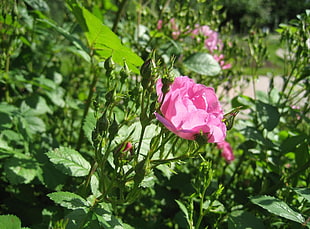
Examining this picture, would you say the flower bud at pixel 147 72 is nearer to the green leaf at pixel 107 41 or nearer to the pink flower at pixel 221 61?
the green leaf at pixel 107 41

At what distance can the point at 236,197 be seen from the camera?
1.10 metres

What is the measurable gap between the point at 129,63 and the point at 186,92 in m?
0.21

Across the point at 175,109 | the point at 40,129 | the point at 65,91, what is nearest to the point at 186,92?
the point at 175,109

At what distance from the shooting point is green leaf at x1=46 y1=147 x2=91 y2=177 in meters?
0.73

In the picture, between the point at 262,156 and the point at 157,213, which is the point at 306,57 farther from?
the point at 157,213

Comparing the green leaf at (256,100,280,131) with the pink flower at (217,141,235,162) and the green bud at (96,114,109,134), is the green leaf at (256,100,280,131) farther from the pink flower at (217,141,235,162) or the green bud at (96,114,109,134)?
the green bud at (96,114,109,134)

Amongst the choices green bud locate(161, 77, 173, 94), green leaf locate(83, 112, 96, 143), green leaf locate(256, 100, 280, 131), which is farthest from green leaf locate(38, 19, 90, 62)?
green leaf locate(256, 100, 280, 131)

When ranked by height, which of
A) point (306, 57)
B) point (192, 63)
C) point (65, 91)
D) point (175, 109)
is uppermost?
point (306, 57)

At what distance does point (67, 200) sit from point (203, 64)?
2.54 ft

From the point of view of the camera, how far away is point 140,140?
585 millimetres

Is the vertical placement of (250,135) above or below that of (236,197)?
above

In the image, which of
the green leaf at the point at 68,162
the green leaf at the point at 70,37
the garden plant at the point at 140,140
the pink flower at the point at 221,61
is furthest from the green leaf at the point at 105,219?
the pink flower at the point at 221,61

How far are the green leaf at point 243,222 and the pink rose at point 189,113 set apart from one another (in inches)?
14.5

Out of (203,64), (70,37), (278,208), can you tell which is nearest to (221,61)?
(203,64)
